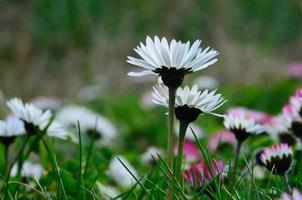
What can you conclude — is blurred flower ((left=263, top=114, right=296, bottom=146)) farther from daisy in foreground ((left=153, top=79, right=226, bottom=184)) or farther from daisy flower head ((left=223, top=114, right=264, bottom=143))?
daisy in foreground ((left=153, top=79, right=226, bottom=184))

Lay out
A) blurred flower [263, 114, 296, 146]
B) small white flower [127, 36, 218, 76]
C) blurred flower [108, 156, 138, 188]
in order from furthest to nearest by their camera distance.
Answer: blurred flower [108, 156, 138, 188] → blurred flower [263, 114, 296, 146] → small white flower [127, 36, 218, 76]

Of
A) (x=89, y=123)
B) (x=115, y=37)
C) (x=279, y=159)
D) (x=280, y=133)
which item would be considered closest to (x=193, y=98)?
(x=279, y=159)

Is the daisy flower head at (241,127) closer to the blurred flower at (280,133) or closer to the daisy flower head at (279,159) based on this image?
the daisy flower head at (279,159)

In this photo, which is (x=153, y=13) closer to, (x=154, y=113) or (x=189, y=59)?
(x=154, y=113)

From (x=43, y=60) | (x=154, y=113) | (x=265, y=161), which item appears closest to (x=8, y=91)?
(x=43, y=60)

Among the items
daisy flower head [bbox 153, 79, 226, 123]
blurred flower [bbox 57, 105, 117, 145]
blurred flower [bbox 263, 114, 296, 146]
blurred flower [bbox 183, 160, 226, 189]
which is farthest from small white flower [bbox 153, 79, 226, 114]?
blurred flower [bbox 57, 105, 117, 145]

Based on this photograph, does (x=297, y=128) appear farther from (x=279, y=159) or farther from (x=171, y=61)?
(x=171, y=61)

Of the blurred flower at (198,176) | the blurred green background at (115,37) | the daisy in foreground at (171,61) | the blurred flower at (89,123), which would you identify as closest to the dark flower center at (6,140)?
the blurred flower at (198,176)
